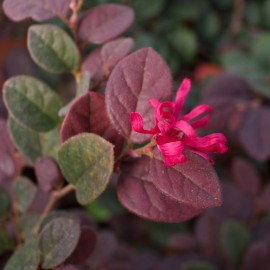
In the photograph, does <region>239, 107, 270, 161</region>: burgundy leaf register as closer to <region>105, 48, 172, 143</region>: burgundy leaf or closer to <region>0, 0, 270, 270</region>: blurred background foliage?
<region>0, 0, 270, 270</region>: blurred background foliage

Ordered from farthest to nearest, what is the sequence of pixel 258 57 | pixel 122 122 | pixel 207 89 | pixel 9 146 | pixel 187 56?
pixel 187 56, pixel 258 57, pixel 207 89, pixel 9 146, pixel 122 122

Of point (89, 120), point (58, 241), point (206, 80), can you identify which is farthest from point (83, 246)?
point (206, 80)

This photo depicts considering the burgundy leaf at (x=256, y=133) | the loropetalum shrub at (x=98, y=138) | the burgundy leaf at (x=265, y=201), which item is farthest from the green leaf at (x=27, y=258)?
the burgundy leaf at (x=265, y=201)

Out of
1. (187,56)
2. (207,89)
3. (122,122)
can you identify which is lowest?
(187,56)

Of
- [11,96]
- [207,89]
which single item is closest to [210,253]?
[207,89]

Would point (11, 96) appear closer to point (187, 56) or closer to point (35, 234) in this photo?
point (35, 234)
